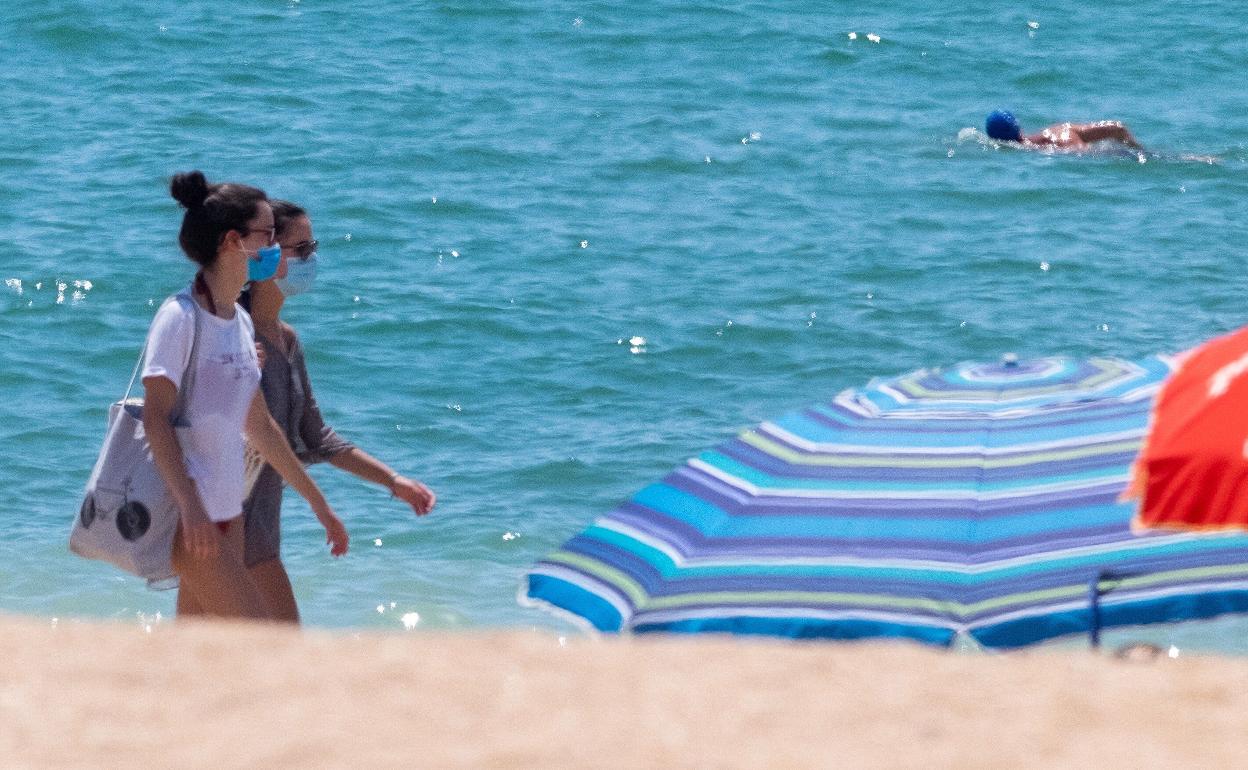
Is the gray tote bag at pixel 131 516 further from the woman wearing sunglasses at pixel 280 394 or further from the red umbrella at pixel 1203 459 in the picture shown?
the red umbrella at pixel 1203 459

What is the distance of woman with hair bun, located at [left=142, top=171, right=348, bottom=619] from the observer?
423cm

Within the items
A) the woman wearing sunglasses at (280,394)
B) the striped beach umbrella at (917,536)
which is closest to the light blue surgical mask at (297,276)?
the woman wearing sunglasses at (280,394)

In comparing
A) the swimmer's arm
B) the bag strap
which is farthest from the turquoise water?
the bag strap

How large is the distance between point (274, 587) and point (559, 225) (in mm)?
8719

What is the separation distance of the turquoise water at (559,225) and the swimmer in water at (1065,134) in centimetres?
26

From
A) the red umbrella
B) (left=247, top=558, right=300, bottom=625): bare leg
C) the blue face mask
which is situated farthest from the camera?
(left=247, top=558, right=300, bottom=625): bare leg

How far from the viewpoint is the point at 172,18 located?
19.2m

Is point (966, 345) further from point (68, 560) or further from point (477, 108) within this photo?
point (477, 108)

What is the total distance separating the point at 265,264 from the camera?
15.1 ft

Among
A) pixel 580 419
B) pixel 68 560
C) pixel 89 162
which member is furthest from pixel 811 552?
pixel 89 162

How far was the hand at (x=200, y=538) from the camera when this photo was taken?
14.1ft

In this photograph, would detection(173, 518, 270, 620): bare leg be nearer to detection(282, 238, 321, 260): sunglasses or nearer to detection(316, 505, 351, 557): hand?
detection(316, 505, 351, 557): hand

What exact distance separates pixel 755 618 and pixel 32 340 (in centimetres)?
739

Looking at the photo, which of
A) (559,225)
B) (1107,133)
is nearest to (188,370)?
(559,225)
